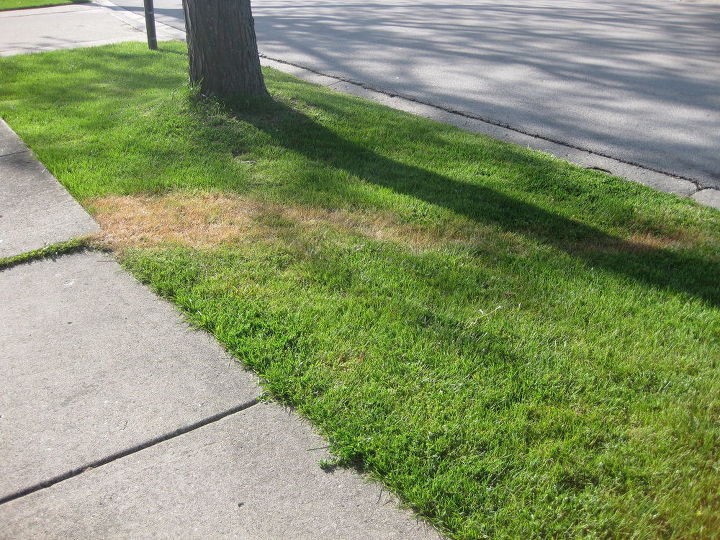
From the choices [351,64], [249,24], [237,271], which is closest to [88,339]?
[237,271]

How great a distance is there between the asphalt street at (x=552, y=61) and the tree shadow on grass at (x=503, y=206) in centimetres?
157

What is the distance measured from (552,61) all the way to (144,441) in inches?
352

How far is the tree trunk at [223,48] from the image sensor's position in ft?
20.3

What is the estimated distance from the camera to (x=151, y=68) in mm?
8781

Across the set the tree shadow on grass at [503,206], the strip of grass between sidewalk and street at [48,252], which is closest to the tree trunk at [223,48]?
the tree shadow on grass at [503,206]

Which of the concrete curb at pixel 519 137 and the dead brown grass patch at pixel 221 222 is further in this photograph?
the concrete curb at pixel 519 137

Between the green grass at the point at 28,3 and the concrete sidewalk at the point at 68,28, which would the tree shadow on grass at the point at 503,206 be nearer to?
the concrete sidewalk at the point at 68,28

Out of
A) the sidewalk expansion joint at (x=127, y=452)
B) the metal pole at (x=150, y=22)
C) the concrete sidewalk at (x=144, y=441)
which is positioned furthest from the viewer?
the metal pole at (x=150, y=22)

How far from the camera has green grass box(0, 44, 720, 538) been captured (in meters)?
2.40

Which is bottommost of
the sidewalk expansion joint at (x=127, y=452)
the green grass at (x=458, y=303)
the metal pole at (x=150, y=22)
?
the sidewalk expansion joint at (x=127, y=452)

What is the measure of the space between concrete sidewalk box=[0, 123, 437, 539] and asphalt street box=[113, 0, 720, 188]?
4.30 metres

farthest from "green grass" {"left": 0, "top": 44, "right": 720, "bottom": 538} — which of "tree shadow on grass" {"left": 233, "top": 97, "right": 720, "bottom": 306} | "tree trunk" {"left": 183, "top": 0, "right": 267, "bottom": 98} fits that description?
"tree trunk" {"left": 183, "top": 0, "right": 267, "bottom": 98}

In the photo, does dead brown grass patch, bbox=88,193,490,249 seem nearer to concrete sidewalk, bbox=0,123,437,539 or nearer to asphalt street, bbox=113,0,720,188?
concrete sidewalk, bbox=0,123,437,539

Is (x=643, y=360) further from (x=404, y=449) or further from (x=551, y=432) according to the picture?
(x=404, y=449)
